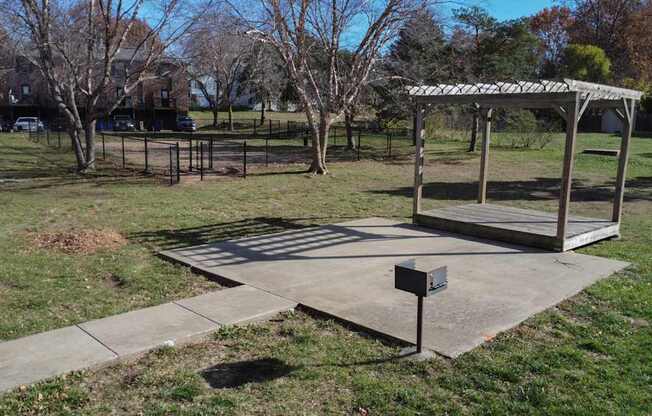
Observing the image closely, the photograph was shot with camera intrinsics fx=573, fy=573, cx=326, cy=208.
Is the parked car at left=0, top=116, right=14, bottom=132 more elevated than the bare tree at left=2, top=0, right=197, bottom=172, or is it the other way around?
the bare tree at left=2, top=0, right=197, bottom=172

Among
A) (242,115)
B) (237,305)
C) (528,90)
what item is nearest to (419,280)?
(237,305)

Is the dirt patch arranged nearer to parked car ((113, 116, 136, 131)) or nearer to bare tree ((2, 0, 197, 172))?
bare tree ((2, 0, 197, 172))

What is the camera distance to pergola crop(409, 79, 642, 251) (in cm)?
766

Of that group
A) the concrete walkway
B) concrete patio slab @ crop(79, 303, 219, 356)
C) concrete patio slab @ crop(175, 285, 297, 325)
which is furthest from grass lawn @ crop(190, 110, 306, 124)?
concrete patio slab @ crop(79, 303, 219, 356)

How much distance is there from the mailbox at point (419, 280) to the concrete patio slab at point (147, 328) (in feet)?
5.52

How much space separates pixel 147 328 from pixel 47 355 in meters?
0.81

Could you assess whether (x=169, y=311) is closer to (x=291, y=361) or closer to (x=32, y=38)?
(x=291, y=361)

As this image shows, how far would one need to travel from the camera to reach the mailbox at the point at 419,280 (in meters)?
4.13

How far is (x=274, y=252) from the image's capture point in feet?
25.1

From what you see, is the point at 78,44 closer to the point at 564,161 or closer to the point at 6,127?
the point at 564,161

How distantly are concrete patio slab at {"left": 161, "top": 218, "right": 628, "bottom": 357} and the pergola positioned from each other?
0.28 m

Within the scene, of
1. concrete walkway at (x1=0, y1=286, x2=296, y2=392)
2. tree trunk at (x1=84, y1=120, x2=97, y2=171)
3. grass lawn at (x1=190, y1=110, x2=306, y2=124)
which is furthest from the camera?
grass lawn at (x1=190, y1=110, x2=306, y2=124)

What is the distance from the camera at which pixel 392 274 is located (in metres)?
6.57

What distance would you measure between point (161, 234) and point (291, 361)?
5239mm
